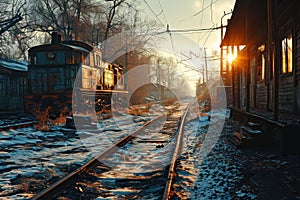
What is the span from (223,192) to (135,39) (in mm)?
40621

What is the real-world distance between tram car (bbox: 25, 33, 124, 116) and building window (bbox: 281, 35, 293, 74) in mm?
9937

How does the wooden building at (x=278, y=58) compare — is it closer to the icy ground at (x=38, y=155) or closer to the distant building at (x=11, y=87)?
the icy ground at (x=38, y=155)

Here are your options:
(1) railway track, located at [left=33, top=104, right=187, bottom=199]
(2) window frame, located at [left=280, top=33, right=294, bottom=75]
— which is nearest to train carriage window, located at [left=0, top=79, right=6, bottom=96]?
(1) railway track, located at [left=33, top=104, right=187, bottom=199]

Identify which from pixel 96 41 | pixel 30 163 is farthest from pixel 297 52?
pixel 96 41

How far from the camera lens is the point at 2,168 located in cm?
534

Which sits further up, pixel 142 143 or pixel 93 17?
pixel 93 17

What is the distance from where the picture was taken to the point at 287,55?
358 inches

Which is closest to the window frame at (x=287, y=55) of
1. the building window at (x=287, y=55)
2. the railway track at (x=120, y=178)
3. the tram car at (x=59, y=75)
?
the building window at (x=287, y=55)

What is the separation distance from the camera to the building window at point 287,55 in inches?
345

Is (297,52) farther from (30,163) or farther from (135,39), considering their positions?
(135,39)

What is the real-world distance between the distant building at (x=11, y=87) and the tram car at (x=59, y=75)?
601 cm

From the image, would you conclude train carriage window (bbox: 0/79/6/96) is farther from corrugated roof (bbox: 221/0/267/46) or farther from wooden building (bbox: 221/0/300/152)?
wooden building (bbox: 221/0/300/152)

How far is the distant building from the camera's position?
835 inches

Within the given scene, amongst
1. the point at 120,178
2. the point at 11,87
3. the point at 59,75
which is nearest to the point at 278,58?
the point at 120,178
